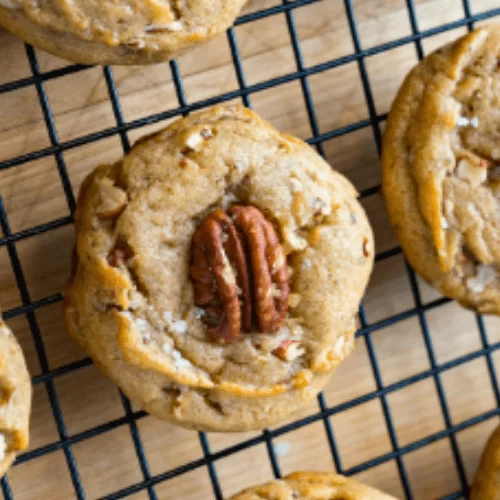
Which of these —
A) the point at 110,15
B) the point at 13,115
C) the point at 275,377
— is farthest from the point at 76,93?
the point at 275,377

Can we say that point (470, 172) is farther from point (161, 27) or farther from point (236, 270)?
point (161, 27)

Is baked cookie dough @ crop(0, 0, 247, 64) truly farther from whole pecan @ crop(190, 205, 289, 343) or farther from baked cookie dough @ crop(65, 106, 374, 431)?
whole pecan @ crop(190, 205, 289, 343)

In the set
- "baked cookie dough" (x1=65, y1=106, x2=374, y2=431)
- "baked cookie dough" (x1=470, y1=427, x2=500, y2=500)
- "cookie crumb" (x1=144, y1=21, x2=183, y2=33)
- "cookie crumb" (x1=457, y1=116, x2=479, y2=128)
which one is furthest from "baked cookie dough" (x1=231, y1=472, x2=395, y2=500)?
"cookie crumb" (x1=144, y1=21, x2=183, y2=33)

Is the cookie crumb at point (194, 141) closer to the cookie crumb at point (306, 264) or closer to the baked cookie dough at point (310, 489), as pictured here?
the cookie crumb at point (306, 264)

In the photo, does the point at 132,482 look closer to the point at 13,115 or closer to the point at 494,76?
the point at 13,115

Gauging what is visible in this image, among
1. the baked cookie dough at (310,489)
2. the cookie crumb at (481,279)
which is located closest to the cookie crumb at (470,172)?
the cookie crumb at (481,279)

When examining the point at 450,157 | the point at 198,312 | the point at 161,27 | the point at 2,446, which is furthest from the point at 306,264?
the point at 2,446
